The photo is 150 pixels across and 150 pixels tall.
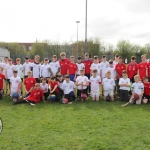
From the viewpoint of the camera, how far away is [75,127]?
6000mm

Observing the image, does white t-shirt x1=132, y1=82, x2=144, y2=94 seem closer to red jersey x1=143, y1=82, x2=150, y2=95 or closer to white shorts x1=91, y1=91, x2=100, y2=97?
red jersey x1=143, y1=82, x2=150, y2=95

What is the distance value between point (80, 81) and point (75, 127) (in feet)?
13.8

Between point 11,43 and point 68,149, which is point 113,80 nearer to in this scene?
point 68,149

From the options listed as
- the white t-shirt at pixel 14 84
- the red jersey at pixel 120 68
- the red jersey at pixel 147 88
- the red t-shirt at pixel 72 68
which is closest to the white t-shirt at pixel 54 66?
the red t-shirt at pixel 72 68

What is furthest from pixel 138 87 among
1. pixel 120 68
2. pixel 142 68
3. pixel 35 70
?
pixel 35 70

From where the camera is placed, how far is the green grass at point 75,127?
15.8 ft

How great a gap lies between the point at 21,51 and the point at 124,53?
27210 mm

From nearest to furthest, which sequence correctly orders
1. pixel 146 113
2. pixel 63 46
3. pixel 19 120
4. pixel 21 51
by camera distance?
pixel 19 120, pixel 146 113, pixel 63 46, pixel 21 51

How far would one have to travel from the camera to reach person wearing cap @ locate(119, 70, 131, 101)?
31.7ft

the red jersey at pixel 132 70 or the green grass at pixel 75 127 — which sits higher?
the red jersey at pixel 132 70

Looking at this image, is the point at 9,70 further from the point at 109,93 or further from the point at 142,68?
the point at 142,68

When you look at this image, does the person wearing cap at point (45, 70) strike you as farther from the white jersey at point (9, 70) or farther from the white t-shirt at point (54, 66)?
the white jersey at point (9, 70)

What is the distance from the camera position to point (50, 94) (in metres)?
9.73

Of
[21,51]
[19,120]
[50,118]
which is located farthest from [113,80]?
[21,51]
